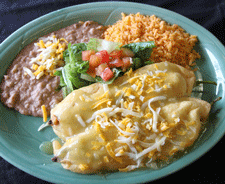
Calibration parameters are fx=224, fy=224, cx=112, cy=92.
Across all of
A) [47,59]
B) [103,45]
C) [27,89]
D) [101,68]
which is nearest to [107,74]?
[101,68]

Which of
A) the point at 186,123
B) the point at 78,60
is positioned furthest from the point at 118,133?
the point at 78,60

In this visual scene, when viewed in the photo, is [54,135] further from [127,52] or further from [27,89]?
[127,52]

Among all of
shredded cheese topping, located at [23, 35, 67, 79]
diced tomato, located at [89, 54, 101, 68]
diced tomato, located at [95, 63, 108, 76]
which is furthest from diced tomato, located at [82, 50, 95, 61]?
shredded cheese topping, located at [23, 35, 67, 79]

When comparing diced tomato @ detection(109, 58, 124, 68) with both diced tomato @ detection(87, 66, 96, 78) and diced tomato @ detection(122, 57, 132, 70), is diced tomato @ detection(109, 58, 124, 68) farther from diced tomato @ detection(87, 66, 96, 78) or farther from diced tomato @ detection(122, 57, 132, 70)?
diced tomato @ detection(87, 66, 96, 78)

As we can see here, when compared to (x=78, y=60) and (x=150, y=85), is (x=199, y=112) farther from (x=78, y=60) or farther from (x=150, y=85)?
(x=78, y=60)

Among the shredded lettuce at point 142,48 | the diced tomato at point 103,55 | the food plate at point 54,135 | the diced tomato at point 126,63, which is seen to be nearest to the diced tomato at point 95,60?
the diced tomato at point 103,55

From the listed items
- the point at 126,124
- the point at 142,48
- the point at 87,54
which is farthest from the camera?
the point at 142,48
